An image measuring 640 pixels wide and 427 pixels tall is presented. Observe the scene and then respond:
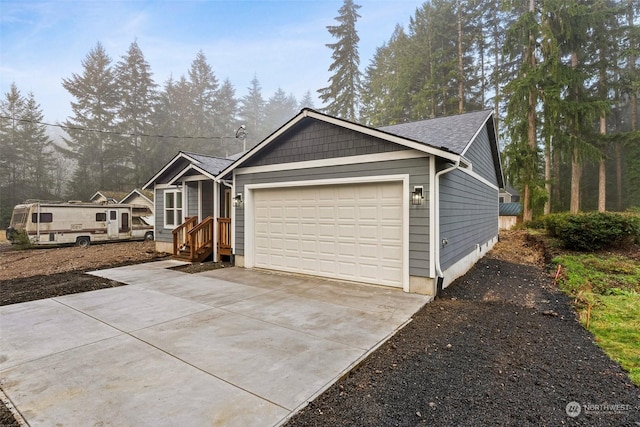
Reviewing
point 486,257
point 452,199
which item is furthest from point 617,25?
point 452,199

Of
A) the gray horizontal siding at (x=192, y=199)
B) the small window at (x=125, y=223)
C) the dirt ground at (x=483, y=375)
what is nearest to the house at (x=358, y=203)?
the gray horizontal siding at (x=192, y=199)

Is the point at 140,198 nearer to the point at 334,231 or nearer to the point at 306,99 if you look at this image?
the point at 334,231

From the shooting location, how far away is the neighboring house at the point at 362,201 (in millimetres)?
5465

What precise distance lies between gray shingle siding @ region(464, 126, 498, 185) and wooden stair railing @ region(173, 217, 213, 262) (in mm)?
7387

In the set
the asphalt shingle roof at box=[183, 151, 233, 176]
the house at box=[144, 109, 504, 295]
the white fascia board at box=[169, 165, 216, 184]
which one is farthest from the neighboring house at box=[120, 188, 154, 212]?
the house at box=[144, 109, 504, 295]

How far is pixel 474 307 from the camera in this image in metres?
4.91

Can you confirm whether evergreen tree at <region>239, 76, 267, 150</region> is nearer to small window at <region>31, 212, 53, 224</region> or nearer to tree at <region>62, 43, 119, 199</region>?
tree at <region>62, 43, 119, 199</region>

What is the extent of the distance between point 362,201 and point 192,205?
6826mm

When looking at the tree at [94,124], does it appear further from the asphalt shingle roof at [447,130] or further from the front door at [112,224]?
the asphalt shingle roof at [447,130]

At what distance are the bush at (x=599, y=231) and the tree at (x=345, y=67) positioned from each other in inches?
686

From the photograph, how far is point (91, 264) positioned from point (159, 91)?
23909 millimetres

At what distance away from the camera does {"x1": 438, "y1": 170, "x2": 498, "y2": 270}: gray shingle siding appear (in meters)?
5.92

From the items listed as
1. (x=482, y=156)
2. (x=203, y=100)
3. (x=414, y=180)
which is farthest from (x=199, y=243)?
(x=203, y=100)

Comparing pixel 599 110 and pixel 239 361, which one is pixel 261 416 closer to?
pixel 239 361
